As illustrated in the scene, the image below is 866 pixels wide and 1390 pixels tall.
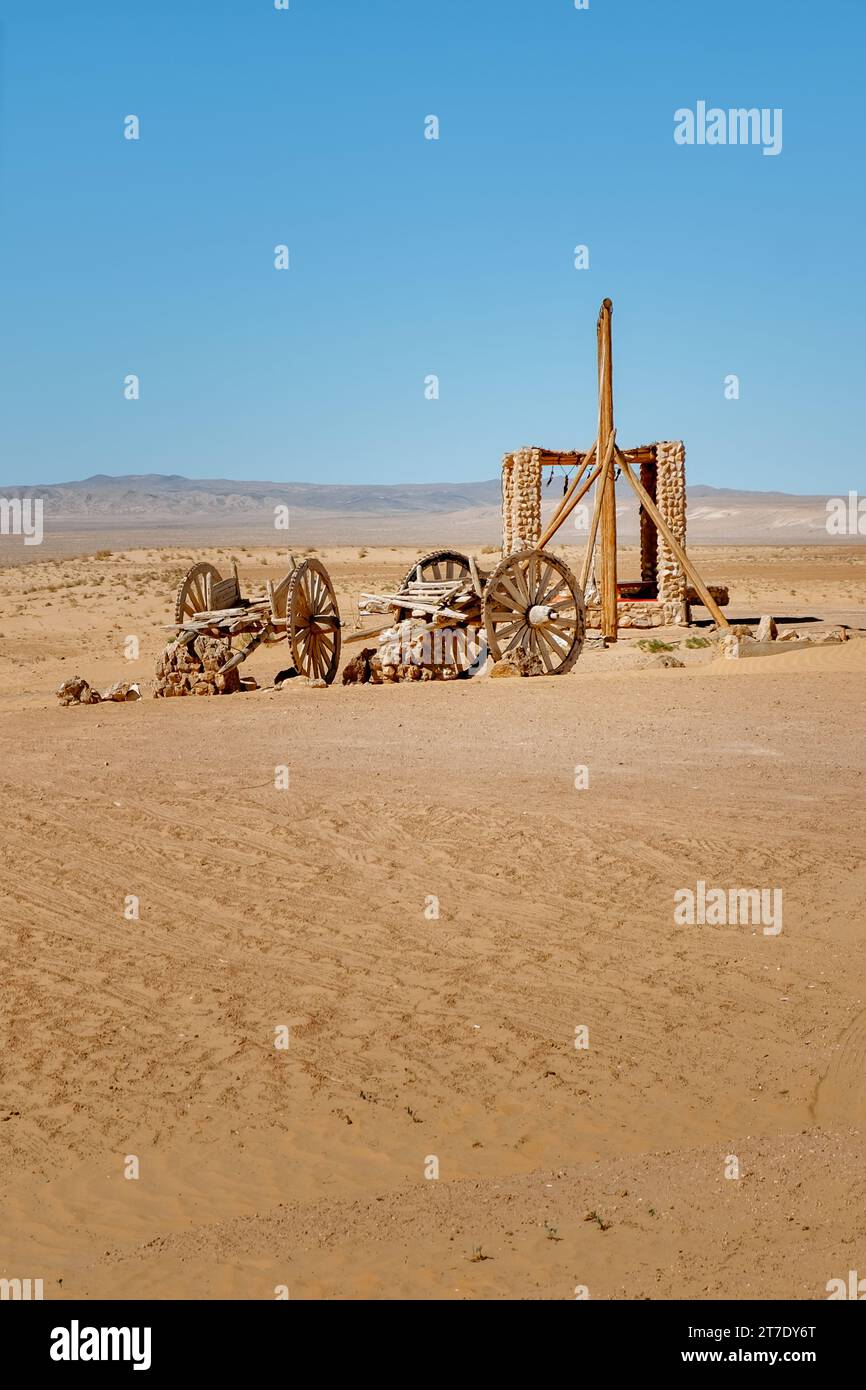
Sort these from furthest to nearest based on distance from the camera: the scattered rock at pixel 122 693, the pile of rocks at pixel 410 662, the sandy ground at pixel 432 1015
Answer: the pile of rocks at pixel 410 662, the scattered rock at pixel 122 693, the sandy ground at pixel 432 1015

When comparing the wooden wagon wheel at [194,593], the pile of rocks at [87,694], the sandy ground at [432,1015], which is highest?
the wooden wagon wheel at [194,593]

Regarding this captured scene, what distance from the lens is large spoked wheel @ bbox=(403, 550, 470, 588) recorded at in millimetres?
19578

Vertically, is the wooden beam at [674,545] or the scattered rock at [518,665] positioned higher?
the wooden beam at [674,545]

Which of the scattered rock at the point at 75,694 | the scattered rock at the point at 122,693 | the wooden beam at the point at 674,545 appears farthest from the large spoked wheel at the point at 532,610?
the scattered rock at the point at 75,694

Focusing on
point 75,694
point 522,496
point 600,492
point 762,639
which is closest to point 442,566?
point 600,492

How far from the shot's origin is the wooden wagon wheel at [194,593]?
1872cm

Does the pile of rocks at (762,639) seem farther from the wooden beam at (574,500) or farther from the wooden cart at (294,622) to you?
the wooden cart at (294,622)

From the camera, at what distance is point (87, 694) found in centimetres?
1672

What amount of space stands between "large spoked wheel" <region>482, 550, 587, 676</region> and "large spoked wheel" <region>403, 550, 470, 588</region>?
1.55 metres

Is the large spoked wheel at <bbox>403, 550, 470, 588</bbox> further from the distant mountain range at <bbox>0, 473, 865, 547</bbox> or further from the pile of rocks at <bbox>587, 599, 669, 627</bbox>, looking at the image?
the distant mountain range at <bbox>0, 473, 865, 547</bbox>

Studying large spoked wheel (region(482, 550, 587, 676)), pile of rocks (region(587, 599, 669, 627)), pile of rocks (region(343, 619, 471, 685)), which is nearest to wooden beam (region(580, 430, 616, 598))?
large spoked wheel (region(482, 550, 587, 676))

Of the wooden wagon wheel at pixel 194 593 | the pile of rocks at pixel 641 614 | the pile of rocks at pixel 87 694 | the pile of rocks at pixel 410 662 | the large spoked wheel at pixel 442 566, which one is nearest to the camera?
the pile of rocks at pixel 87 694

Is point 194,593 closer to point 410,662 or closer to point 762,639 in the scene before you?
point 410,662

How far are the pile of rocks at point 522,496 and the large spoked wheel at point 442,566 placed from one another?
3.50 m
